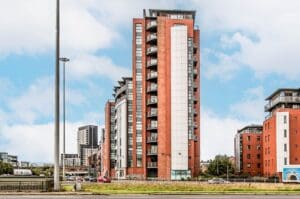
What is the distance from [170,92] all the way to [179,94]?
2109mm

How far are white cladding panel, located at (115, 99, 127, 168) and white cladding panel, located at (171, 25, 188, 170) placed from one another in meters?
17.2

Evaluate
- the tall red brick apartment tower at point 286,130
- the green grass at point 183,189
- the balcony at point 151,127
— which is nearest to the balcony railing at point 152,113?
the balcony at point 151,127

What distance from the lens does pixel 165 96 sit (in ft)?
415

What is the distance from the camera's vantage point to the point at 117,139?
15262 cm

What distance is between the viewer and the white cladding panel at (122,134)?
140125mm

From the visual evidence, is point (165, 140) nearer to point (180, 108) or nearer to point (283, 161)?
point (180, 108)

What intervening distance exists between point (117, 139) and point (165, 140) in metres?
29.5

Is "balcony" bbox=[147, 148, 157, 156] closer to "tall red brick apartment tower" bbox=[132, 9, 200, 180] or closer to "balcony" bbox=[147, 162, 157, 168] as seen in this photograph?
"tall red brick apartment tower" bbox=[132, 9, 200, 180]

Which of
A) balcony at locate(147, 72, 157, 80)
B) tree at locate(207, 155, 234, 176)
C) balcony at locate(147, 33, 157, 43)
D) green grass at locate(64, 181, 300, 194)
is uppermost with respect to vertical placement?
balcony at locate(147, 33, 157, 43)

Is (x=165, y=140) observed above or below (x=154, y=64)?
below

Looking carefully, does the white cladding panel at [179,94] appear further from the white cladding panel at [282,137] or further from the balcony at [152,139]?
the white cladding panel at [282,137]

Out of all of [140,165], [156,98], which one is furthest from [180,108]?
[140,165]

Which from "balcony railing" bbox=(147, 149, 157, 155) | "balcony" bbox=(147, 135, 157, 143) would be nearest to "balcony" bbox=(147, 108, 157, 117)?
"balcony" bbox=(147, 135, 157, 143)

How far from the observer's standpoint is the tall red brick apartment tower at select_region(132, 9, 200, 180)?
12531 cm
